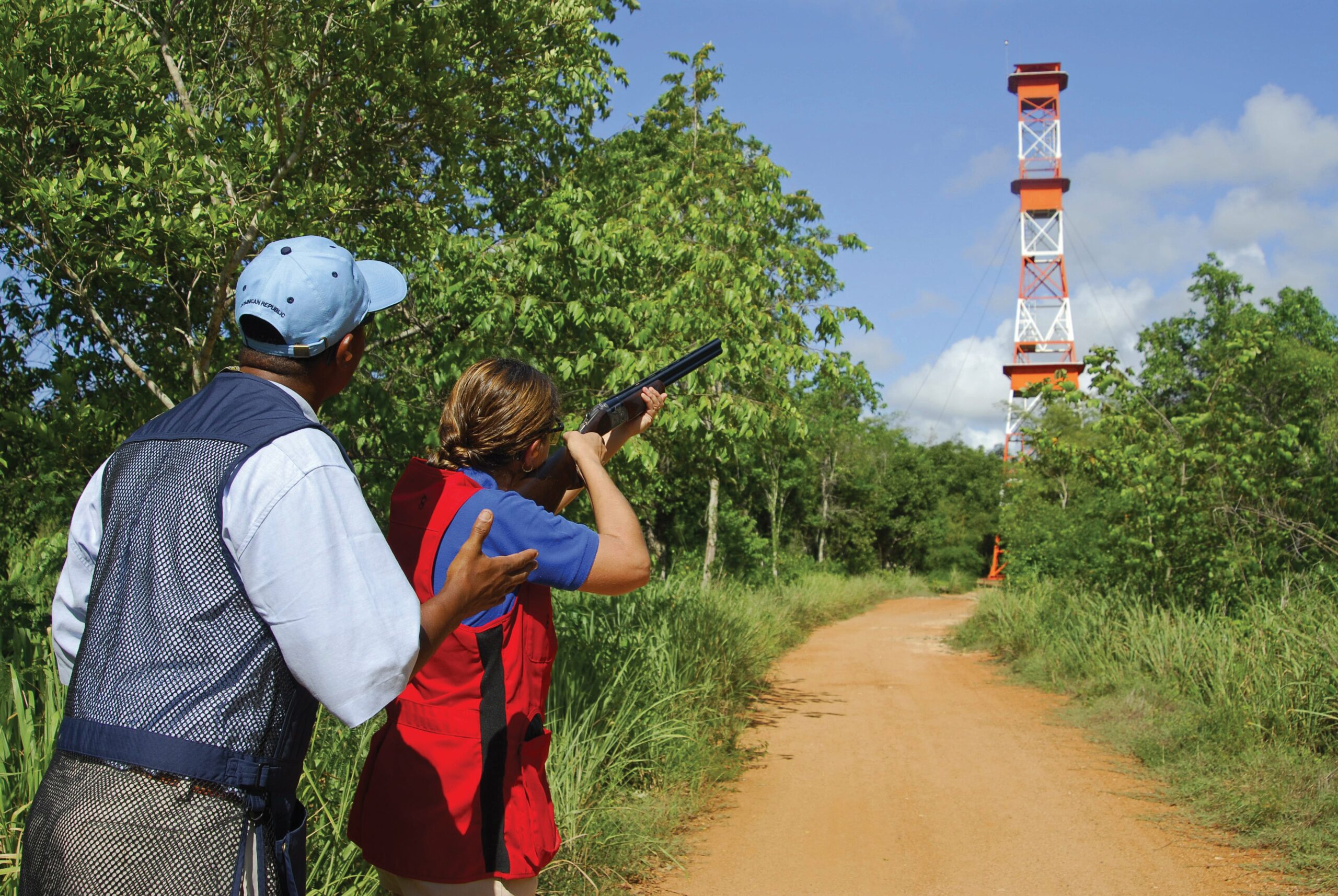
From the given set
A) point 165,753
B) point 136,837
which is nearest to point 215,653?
point 165,753

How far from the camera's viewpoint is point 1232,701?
21.7 feet

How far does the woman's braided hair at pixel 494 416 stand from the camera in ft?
7.67

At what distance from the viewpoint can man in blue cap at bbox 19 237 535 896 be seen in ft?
4.83

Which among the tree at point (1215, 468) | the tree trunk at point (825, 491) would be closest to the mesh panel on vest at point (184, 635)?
the tree at point (1215, 468)

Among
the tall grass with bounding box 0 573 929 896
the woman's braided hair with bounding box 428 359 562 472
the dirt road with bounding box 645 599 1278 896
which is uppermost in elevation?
the woman's braided hair with bounding box 428 359 562 472

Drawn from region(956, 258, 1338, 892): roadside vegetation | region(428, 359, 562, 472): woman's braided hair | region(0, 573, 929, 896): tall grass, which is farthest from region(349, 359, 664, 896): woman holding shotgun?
region(956, 258, 1338, 892): roadside vegetation

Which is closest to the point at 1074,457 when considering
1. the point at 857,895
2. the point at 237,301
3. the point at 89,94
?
the point at 857,895

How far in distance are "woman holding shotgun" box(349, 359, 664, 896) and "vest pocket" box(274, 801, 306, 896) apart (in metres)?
0.44

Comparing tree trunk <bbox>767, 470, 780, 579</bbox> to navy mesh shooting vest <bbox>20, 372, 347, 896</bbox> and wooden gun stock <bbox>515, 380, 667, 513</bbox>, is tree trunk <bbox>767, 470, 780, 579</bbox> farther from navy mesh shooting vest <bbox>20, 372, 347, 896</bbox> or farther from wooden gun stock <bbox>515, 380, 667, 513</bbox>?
navy mesh shooting vest <bbox>20, 372, 347, 896</bbox>

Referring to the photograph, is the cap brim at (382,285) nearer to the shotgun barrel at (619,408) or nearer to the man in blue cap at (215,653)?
the man in blue cap at (215,653)

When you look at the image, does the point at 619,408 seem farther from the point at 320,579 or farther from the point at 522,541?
the point at 320,579

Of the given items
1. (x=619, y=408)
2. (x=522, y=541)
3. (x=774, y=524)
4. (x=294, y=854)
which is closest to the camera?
(x=294, y=854)

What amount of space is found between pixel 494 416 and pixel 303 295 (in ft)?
2.25

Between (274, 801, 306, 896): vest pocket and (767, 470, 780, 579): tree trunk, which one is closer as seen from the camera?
(274, 801, 306, 896): vest pocket
